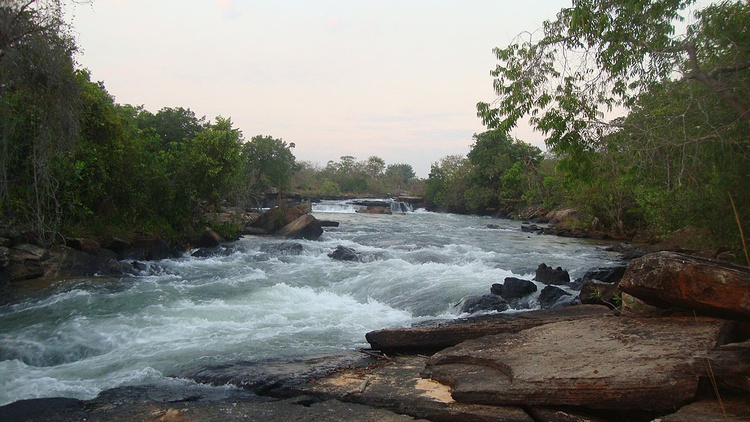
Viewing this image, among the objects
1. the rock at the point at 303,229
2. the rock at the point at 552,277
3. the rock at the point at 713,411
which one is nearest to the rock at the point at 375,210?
the rock at the point at 303,229

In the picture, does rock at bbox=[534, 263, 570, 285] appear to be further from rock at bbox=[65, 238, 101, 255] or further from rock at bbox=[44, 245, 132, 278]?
rock at bbox=[65, 238, 101, 255]

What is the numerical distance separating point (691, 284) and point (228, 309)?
771cm

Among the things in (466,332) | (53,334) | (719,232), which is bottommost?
(53,334)

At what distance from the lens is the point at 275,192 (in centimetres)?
4159

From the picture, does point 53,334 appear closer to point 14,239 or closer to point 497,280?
point 14,239

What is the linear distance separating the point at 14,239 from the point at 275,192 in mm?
29868

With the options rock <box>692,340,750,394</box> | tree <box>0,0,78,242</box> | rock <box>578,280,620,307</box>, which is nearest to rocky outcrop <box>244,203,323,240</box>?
tree <box>0,0,78,242</box>

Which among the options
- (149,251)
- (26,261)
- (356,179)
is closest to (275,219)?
(149,251)

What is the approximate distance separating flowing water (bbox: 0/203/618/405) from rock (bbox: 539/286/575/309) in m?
1.53

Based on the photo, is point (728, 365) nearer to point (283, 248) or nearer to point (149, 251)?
point (149, 251)

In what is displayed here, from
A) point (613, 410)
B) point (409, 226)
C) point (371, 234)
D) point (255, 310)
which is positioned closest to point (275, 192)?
point (409, 226)

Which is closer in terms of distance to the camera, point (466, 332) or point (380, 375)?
point (380, 375)

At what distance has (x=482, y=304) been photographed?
9430mm

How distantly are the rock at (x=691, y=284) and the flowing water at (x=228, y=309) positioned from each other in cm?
396
